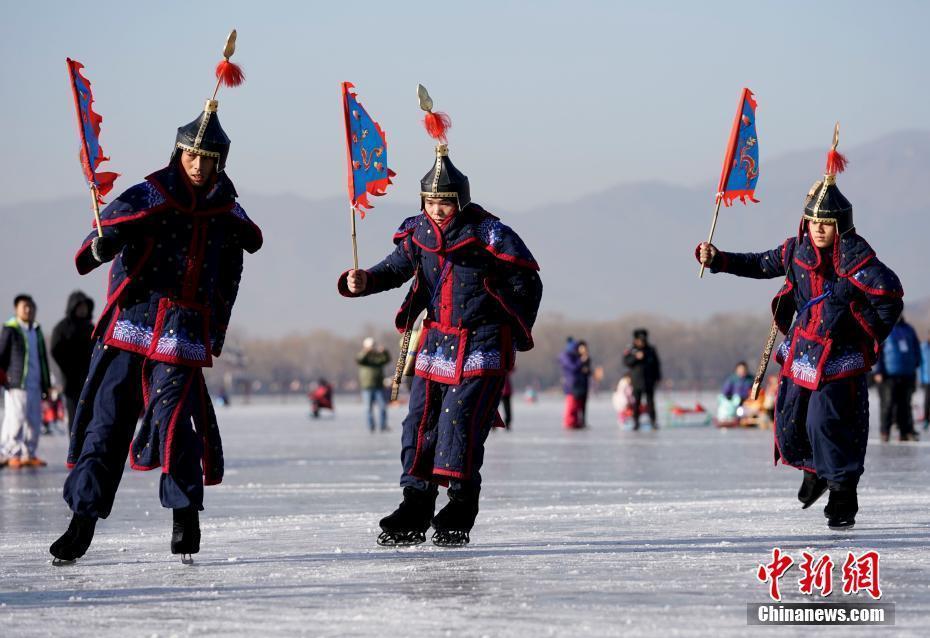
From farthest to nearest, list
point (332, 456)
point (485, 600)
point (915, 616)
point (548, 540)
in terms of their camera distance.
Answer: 1. point (332, 456)
2. point (548, 540)
3. point (485, 600)
4. point (915, 616)

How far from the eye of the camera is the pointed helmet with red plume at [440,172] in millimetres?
8906

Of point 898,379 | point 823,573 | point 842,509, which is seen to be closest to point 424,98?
point 842,509

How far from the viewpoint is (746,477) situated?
46.9 ft

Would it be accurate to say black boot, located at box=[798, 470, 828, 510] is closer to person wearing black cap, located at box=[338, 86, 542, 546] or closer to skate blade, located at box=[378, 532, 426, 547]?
person wearing black cap, located at box=[338, 86, 542, 546]

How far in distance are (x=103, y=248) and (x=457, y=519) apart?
2.30 m

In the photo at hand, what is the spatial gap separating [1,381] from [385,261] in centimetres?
846

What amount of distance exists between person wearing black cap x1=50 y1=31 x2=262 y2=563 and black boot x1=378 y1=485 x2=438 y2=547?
3.33 feet

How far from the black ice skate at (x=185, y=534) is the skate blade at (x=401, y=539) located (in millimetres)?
1106

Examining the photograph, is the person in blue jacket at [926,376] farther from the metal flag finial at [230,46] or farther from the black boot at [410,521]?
the metal flag finial at [230,46]

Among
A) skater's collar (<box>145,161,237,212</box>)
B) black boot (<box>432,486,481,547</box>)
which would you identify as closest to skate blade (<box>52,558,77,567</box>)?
skater's collar (<box>145,161,237,212</box>)

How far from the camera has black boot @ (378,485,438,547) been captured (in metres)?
8.62

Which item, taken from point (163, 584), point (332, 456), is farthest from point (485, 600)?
point (332, 456)

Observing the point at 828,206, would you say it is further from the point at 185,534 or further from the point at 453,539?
the point at 185,534

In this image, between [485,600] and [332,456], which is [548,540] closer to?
[485,600]
